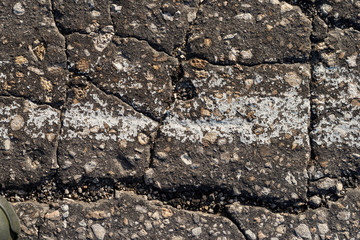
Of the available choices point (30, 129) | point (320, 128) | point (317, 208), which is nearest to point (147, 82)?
point (30, 129)

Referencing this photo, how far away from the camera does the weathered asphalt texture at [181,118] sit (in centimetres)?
209

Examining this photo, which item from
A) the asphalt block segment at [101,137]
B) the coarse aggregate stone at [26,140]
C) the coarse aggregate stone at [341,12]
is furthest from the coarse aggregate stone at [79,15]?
the coarse aggregate stone at [341,12]

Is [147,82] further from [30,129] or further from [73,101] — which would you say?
[30,129]

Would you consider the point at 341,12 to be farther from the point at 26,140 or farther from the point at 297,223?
the point at 26,140

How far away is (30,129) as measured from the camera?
6.91 feet

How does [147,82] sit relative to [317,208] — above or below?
above

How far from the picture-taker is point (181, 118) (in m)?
2.16

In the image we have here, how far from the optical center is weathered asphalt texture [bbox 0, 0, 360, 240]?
2094mm

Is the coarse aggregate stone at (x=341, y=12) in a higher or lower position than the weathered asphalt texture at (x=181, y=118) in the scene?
higher

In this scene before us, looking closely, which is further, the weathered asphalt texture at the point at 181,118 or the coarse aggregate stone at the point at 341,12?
the coarse aggregate stone at the point at 341,12

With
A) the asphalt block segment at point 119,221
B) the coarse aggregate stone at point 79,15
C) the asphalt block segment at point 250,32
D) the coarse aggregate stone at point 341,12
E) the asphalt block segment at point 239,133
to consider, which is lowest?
the asphalt block segment at point 119,221

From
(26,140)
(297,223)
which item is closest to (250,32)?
(297,223)

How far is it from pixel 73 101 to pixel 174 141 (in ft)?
1.91

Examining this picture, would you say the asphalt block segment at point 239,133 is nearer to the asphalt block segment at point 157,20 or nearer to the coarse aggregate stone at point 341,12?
the asphalt block segment at point 157,20
